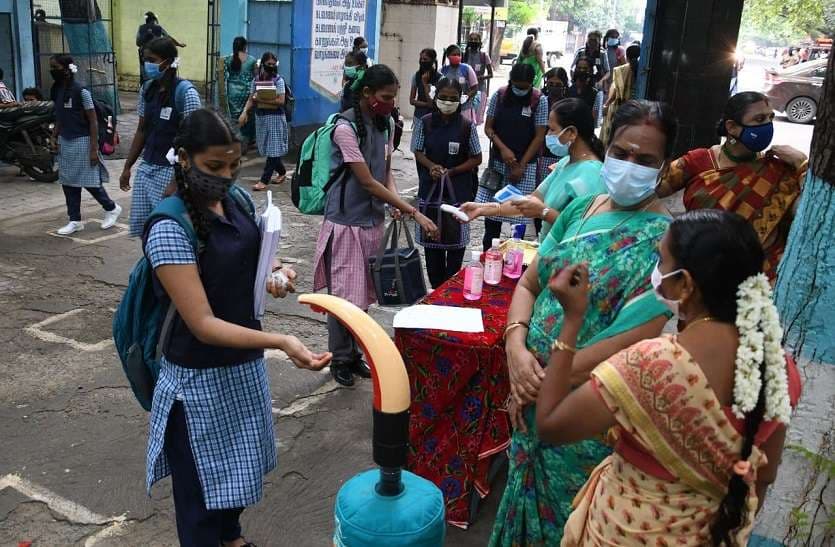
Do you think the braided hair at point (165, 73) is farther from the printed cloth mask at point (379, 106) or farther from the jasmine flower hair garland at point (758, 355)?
the jasmine flower hair garland at point (758, 355)

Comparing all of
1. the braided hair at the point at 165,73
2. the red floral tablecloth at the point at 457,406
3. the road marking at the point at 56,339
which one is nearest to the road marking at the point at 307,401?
the red floral tablecloth at the point at 457,406

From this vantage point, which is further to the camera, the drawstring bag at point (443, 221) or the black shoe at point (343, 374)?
the drawstring bag at point (443, 221)

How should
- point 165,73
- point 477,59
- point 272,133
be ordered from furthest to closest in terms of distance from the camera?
1. point 477,59
2. point 272,133
3. point 165,73

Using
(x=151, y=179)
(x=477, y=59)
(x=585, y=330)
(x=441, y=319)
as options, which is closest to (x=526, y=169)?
(x=151, y=179)

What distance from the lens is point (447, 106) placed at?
5.21 m

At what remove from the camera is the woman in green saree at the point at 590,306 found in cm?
219

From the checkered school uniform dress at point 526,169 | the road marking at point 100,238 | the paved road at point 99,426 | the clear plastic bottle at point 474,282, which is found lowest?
the paved road at point 99,426

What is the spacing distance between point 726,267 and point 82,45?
40.6ft

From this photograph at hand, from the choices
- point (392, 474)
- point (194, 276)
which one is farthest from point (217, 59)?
point (392, 474)

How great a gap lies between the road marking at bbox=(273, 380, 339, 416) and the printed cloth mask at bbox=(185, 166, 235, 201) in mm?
2095

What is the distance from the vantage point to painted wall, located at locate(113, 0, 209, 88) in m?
15.7

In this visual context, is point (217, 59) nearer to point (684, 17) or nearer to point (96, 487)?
point (684, 17)

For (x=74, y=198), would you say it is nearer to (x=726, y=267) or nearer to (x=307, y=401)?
(x=307, y=401)

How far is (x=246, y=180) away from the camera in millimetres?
9953
